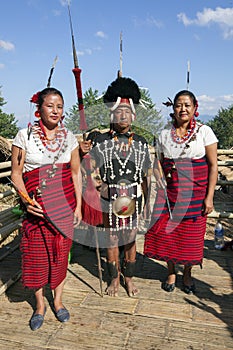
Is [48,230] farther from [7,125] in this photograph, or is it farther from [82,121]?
[7,125]

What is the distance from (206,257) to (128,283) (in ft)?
4.30

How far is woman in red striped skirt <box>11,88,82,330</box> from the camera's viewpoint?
2373mm

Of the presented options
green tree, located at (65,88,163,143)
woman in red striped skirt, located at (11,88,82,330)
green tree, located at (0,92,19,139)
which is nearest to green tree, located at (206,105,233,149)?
green tree, located at (0,92,19,139)

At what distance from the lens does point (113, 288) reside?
10.0 ft

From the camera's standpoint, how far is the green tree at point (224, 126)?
174 ft

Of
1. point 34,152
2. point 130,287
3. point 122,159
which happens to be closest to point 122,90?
point 122,159

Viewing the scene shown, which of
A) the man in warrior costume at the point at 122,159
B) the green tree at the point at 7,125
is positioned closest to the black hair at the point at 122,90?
the man in warrior costume at the point at 122,159

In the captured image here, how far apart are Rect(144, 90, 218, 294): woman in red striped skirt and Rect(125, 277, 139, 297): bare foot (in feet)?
0.97

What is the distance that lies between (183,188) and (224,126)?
56536 millimetres

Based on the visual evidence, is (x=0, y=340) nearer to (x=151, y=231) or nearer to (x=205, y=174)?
(x=151, y=231)

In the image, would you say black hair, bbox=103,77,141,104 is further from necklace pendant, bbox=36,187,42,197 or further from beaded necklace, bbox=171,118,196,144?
necklace pendant, bbox=36,187,42,197

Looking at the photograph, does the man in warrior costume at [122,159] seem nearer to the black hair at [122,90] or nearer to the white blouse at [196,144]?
the black hair at [122,90]

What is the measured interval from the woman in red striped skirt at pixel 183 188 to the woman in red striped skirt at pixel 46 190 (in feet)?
2.74

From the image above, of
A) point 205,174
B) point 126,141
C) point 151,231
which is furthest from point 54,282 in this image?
point 205,174
